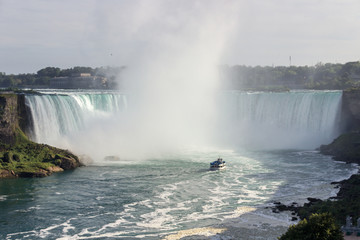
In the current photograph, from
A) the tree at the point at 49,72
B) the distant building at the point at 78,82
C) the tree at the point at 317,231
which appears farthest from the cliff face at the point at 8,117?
the tree at the point at 49,72

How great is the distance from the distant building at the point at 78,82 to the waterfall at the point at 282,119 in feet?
147

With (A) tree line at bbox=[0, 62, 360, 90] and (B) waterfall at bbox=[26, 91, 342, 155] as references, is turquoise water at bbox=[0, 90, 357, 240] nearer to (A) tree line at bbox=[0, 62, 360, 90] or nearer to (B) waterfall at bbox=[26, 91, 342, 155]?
(B) waterfall at bbox=[26, 91, 342, 155]

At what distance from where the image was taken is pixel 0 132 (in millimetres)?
41375

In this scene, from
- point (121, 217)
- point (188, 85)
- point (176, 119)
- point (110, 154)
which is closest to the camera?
point (121, 217)

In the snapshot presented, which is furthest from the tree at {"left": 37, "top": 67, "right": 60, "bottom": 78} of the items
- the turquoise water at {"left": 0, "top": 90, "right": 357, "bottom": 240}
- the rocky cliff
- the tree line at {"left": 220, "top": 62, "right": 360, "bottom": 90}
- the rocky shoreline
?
the rocky shoreline

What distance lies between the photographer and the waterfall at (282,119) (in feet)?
182

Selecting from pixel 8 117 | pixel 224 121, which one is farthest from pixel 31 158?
pixel 224 121

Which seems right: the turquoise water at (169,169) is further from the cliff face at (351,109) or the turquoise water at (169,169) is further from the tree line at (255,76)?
the tree line at (255,76)

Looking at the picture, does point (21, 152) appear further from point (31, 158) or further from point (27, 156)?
point (31, 158)

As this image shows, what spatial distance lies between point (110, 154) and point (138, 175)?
9.82 m

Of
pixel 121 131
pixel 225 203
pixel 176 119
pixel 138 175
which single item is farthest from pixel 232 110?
pixel 225 203

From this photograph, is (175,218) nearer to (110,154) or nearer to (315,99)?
(110,154)

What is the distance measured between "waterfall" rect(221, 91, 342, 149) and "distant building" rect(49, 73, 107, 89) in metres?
44.9

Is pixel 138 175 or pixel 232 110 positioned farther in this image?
pixel 232 110
